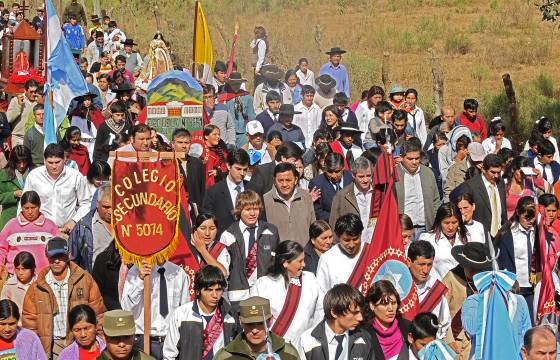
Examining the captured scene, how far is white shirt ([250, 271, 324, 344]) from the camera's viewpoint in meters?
9.50

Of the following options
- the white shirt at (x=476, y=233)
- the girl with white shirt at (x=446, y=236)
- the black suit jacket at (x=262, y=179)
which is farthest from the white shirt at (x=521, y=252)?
the black suit jacket at (x=262, y=179)

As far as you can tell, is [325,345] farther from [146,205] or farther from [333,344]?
[146,205]

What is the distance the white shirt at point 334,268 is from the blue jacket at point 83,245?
2.10 meters

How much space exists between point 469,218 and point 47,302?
3.91 metres

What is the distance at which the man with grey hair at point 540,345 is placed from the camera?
7688mm

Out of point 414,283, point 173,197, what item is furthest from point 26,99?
point 414,283

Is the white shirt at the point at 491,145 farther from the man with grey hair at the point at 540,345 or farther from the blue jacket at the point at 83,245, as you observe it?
the man with grey hair at the point at 540,345

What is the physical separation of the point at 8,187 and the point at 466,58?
2363 centimetres

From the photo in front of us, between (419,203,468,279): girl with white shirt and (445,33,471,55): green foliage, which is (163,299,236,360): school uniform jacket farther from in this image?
(445,33,471,55): green foliage

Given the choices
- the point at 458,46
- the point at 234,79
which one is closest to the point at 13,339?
the point at 234,79

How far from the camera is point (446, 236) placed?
10945 millimetres

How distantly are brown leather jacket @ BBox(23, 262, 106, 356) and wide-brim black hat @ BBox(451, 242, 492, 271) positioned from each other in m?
2.87

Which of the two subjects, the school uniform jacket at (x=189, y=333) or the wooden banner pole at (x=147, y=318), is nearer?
the school uniform jacket at (x=189, y=333)

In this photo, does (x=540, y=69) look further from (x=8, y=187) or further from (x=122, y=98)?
(x=8, y=187)
